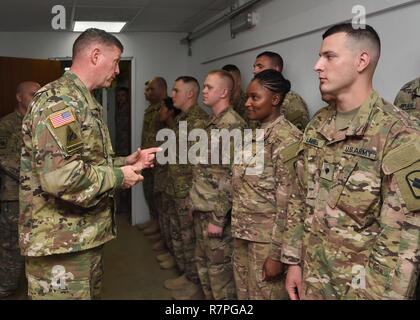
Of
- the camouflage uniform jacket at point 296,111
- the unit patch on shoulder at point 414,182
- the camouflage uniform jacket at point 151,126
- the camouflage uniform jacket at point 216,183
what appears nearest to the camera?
the unit patch on shoulder at point 414,182

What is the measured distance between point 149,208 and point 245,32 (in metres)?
2.71

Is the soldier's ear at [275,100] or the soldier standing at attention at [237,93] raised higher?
the soldier standing at attention at [237,93]

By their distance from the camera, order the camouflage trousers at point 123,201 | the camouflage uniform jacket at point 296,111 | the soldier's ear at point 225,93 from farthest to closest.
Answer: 1. the camouflage trousers at point 123,201
2. the soldier's ear at point 225,93
3. the camouflage uniform jacket at point 296,111

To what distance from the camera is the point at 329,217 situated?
1403 mm

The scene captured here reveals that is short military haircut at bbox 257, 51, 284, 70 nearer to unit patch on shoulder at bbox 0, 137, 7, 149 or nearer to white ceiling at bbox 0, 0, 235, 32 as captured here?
white ceiling at bbox 0, 0, 235, 32

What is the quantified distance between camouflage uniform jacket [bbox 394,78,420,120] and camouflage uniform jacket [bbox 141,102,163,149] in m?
3.04

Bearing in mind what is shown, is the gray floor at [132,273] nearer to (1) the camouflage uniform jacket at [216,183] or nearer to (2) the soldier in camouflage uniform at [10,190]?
(2) the soldier in camouflage uniform at [10,190]

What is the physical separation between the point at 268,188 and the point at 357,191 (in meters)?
0.74

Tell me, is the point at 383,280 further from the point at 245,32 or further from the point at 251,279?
the point at 245,32

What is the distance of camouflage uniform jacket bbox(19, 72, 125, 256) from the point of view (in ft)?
5.04

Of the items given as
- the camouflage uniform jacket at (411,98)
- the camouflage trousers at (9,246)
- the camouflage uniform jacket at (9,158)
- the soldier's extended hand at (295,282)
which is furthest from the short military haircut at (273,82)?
the camouflage trousers at (9,246)

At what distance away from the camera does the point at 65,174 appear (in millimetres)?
1511

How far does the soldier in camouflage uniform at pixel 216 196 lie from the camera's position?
254 centimetres

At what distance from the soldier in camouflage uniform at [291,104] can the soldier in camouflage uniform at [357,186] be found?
98 centimetres
